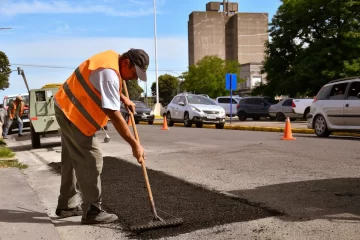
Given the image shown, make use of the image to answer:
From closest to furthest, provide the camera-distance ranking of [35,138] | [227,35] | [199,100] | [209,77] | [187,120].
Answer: [35,138]
[187,120]
[199,100]
[209,77]
[227,35]

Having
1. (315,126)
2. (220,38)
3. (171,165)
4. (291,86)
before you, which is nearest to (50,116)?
(171,165)

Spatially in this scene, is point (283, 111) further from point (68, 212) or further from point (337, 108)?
point (68, 212)

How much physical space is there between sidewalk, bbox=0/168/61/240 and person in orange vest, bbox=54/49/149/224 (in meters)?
0.43

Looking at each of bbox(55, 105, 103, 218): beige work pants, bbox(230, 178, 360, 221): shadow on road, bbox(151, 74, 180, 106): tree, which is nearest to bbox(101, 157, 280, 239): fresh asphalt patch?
bbox(230, 178, 360, 221): shadow on road

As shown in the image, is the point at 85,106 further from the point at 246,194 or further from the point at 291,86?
the point at 291,86

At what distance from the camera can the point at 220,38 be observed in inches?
3974

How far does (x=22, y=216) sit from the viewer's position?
4.66 m

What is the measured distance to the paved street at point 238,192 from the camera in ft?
13.3

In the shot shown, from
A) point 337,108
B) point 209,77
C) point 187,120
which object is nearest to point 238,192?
point 337,108

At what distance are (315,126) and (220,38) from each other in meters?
88.9

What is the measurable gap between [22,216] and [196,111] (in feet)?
55.5

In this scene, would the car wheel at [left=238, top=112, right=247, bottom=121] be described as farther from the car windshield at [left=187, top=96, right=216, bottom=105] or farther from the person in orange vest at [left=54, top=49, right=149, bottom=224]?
the person in orange vest at [left=54, top=49, right=149, bottom=224]

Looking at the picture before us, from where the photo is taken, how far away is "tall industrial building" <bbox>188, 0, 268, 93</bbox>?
9869cm

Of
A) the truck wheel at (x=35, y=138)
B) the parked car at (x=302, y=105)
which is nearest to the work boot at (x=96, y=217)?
the truck wheel at (x=35, y=138)
